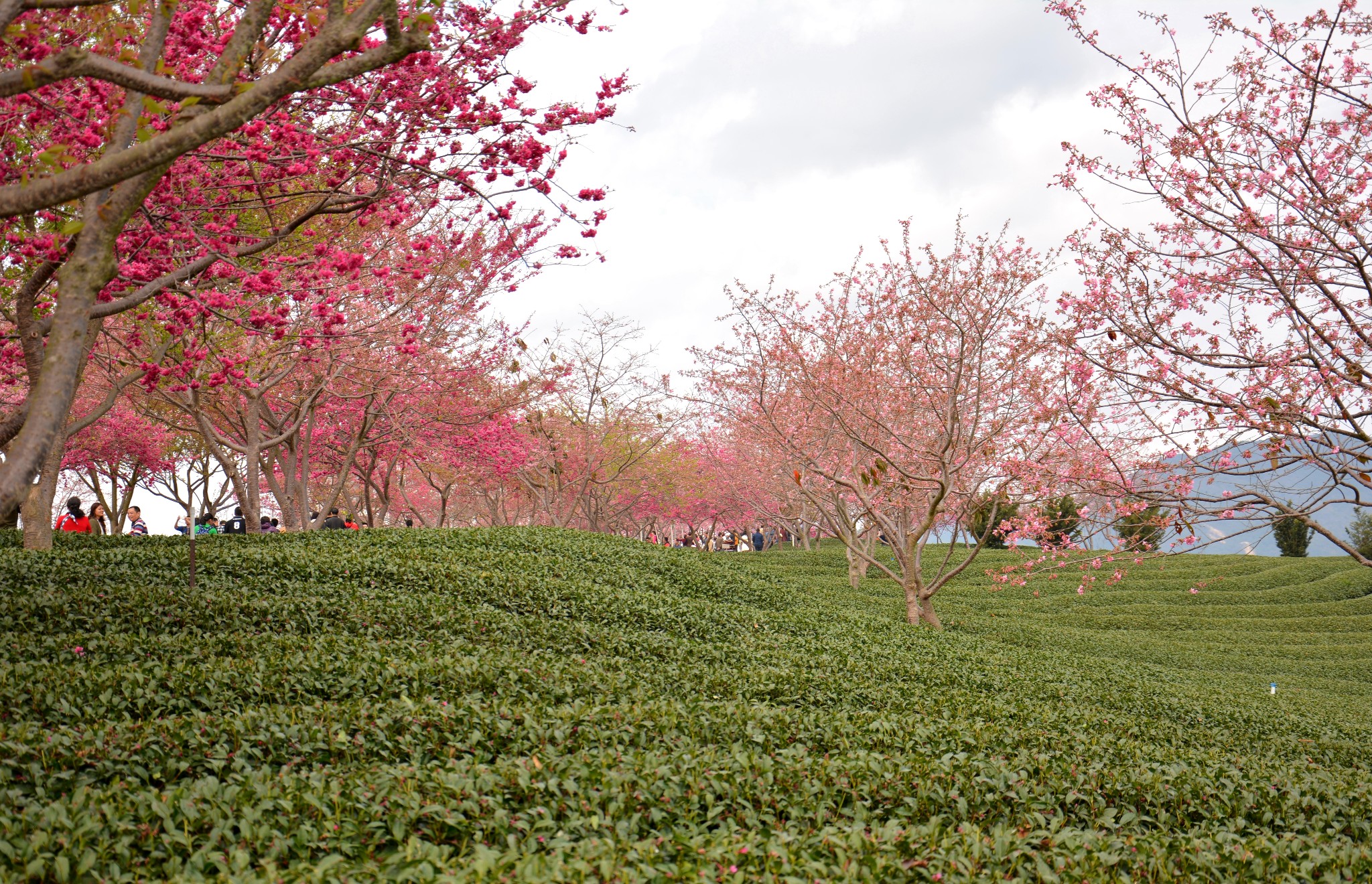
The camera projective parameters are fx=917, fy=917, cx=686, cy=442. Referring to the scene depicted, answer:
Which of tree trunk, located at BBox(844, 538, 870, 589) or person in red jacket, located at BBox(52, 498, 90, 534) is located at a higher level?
person in red jacket, located at BBox(52, 498, 90, 534)

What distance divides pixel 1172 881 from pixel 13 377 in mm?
11694

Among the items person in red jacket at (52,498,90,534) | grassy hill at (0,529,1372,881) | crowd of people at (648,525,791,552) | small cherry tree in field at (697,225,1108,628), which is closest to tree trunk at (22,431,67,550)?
grassy hill at (0,529,1372,881)

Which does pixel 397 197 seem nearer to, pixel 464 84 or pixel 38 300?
pixel 464 84

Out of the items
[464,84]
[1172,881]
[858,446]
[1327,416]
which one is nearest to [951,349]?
[858,446]

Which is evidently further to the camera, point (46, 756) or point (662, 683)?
point (662, 683)

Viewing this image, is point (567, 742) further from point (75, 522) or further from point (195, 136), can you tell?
point (75, 522)

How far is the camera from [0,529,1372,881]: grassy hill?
4023 millimetres

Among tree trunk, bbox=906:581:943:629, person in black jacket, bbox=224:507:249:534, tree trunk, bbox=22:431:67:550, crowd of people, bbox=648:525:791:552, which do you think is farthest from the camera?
crowd of people, bbox=648:525:791:552

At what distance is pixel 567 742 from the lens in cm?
550

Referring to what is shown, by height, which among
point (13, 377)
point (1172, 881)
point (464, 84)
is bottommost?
point (1172, 881)

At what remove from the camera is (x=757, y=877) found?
3764 millimetres

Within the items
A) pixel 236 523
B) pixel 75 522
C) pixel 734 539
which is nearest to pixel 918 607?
pixel 75 522

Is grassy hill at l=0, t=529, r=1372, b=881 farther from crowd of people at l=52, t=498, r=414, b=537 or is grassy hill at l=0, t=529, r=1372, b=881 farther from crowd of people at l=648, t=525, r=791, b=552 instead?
crowd of people at l=648, t=525, r=791, b=552

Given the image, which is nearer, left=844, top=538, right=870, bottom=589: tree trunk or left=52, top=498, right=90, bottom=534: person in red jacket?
left=52, top=498, right=90, bottom=534: person in red jacket
